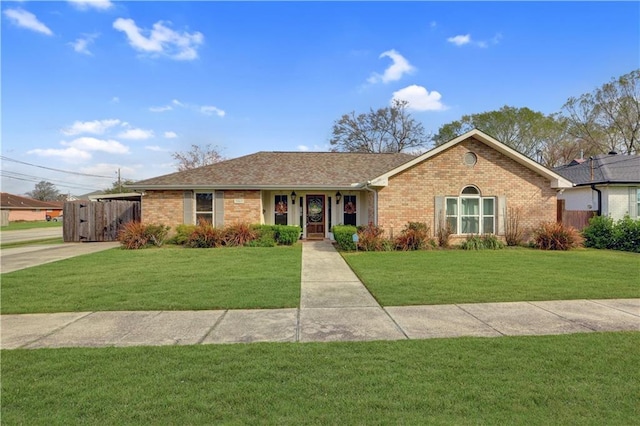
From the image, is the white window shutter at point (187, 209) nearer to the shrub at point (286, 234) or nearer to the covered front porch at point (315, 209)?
the covered front porch at point (315, 209)

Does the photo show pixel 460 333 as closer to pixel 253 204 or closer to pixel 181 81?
pixel 253 204

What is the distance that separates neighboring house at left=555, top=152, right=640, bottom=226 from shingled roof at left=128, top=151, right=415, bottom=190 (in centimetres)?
921

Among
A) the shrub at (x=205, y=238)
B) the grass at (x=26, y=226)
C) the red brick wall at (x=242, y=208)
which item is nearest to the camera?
the shrub at (x=205, y=238)

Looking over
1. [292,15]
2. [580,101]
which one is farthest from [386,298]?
[580,101]

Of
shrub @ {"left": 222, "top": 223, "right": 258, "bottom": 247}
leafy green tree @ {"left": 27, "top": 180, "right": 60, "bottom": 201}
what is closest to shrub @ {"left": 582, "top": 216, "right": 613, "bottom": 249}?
shrub @ {"left": 222, "top": 223, "right": 258, "bottom": 247}

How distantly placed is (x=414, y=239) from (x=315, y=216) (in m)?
5.62

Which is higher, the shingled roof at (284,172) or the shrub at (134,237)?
the shingled roof at (284,172)

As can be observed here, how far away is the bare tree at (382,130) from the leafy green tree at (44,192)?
79930 mm

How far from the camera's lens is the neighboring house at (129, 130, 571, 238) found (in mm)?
14031

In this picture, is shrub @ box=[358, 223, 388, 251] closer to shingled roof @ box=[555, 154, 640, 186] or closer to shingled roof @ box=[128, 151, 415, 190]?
shingled roof @ box=[128, 151, 415, 190]

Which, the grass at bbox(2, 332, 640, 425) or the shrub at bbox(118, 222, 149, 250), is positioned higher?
the shrub at bbox(118, 222, 149, 250)

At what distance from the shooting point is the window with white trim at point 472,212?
1427cm

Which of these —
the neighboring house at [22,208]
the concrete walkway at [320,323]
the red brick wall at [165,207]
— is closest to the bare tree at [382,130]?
the red brick wall at [165,207]

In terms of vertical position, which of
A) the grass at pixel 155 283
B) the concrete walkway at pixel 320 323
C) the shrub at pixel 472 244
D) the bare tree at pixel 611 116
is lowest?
the concrete walkway at pixel 320 323
